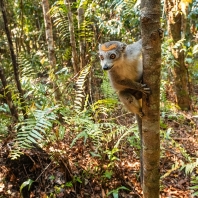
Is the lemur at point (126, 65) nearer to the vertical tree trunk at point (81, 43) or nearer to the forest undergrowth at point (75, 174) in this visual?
the forest undergrowth at point (75, 174)

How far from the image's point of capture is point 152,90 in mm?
2086

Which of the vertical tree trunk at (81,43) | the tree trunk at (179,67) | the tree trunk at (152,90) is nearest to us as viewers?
the tree trunk at (152,90)

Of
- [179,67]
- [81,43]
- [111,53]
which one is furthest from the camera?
[179,67]

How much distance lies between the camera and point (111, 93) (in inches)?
202

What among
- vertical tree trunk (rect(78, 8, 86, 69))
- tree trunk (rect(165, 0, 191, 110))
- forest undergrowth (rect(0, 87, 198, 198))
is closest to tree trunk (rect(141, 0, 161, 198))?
forest undergrowth (rect(0, 87, 198, 198))

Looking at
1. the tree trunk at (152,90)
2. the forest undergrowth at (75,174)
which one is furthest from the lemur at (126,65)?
the tree trunk at (152,90)

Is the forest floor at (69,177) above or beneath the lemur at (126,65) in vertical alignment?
beneath

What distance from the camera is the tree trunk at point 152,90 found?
191 cm

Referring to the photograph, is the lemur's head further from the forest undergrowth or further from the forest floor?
the forest floor

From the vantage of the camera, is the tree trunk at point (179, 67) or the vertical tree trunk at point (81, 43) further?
the tree trunk at point (179, 67)

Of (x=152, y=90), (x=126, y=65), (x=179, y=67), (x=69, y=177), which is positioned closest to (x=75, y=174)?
(x=69, y=177)

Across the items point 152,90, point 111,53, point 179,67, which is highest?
point 111,53

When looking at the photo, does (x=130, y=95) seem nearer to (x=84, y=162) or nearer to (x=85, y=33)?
(x=84, y=162)

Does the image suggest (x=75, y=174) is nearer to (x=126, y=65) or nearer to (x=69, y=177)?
(x=69, y=177)
